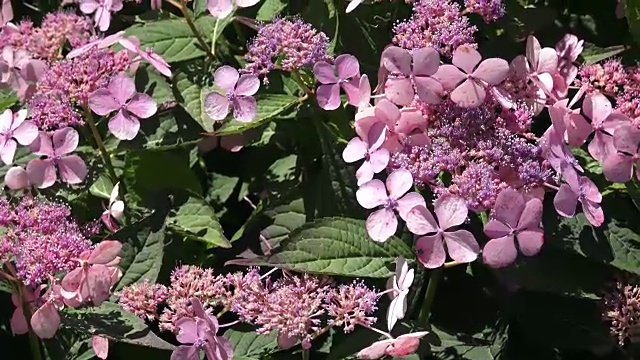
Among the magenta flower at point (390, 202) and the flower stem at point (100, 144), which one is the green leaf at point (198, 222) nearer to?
the flower stem at point (100, 144)

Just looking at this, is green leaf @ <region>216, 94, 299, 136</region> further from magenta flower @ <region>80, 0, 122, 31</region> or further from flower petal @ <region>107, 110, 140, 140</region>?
magenta flower @ <region>80, 0, 122, 31</region>

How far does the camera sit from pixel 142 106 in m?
1.77

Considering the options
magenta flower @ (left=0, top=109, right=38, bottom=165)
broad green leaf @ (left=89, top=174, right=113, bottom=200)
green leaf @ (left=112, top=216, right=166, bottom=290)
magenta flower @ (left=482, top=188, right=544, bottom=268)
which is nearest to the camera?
magenta flower @ (left=482, top=188, right=544, bottom=268)

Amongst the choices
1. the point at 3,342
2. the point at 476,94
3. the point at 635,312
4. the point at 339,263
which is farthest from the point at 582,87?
the point at 3,342

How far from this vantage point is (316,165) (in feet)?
6.42

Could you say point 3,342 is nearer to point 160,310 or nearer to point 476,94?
point 160,310

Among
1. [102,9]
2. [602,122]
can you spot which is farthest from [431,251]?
[102,9]

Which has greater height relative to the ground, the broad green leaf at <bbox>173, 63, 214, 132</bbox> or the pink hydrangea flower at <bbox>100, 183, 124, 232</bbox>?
the broad green leaf at <bbox>173, 63, 214, 132</bbox>

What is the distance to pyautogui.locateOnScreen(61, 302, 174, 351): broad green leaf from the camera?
149cm

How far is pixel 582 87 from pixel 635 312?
0.39 meters

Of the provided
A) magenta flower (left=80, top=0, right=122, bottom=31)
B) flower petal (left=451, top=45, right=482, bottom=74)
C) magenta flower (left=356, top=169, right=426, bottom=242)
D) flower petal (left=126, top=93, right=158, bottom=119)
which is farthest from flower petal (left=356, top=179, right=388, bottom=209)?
magenta flower (left=80, top=0, right=122, bottom=31)

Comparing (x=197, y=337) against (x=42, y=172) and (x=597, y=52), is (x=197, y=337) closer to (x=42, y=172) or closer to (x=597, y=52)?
(x=42, y=172)

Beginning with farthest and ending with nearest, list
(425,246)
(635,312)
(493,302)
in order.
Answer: (493,302), (635,312), (425,246)

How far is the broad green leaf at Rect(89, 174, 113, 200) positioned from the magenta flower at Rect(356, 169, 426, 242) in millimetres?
638
